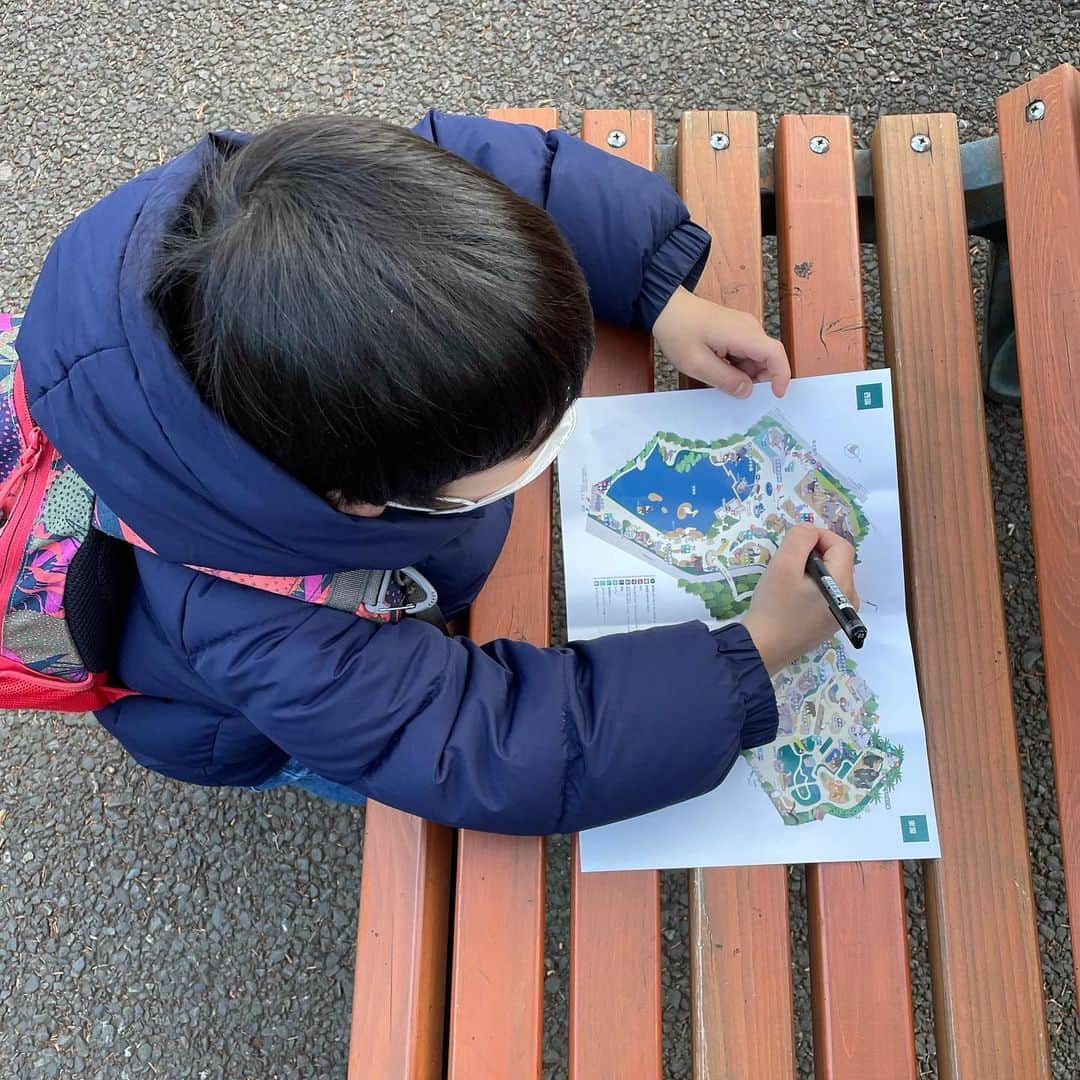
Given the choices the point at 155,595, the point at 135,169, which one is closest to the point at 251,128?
the point at 135,169

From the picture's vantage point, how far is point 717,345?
1.04 m

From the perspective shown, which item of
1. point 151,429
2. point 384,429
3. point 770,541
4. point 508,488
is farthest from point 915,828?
point 151,429

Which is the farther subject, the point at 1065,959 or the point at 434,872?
the point at 1065,959

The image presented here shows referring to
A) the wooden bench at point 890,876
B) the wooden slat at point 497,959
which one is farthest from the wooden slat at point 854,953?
the wooden slat at point 497,959

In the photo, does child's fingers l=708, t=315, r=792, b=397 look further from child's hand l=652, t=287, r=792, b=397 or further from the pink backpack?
the pink backpack

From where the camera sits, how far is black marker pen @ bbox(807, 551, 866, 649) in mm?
896

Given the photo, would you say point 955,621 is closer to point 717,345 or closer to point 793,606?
point 793,606

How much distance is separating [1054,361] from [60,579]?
1.00 m

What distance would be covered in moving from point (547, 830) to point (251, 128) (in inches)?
60.3

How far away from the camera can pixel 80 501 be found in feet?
2.88

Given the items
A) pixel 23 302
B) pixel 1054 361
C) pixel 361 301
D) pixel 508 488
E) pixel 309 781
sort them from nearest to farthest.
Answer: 1. pixel 361 301
2. pixel 508 488
3. pixel 1054 361
4. pixel 309 781
5. pixel 23 302

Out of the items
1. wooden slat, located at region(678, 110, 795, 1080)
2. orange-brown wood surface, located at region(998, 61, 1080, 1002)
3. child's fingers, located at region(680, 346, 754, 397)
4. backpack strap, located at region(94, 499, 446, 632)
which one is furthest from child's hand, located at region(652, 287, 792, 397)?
wooden slat, located at region(678, 110, 795, 1080)

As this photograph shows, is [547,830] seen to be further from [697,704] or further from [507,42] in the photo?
[507,42]

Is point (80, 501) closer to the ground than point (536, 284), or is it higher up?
closer to the ground
